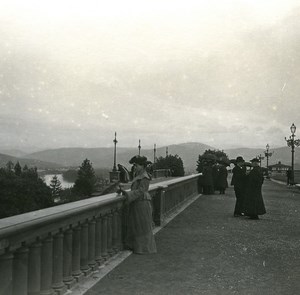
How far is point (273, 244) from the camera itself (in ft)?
28.5

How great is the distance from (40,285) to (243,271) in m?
2.95

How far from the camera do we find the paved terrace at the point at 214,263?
5.55 metres

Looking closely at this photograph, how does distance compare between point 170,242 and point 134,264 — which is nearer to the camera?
point 134,264

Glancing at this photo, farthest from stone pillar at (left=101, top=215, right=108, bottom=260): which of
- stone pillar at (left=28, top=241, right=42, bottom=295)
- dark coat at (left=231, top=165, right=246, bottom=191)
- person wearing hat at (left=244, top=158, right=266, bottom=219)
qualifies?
dark coat at (left=231, top=165, right=246, bottom=191)

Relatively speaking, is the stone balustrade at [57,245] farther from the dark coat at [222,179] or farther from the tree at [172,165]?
the tree at [172,165]

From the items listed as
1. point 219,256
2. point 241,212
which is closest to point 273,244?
point 219,256

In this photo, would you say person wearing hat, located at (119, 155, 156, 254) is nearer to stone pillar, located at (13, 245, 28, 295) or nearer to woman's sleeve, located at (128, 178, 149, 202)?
woman's sleeve, located at (128, 178, 149, 202)

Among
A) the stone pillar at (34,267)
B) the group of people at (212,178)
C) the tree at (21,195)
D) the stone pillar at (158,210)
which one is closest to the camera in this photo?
the stone pillar at (34,267)

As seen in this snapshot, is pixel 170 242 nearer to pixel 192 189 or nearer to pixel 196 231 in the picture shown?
pixel 196 231

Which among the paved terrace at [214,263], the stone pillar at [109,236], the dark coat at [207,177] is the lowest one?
the paved terrace at [214,263]

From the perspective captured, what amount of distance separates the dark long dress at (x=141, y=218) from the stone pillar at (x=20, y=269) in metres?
3.40

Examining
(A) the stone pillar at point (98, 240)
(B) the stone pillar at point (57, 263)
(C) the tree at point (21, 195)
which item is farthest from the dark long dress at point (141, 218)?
(C) the tree at point (21, 195)

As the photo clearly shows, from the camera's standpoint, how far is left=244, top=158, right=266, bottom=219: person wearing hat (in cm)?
1289

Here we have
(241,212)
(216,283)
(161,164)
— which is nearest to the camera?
(216,283)
